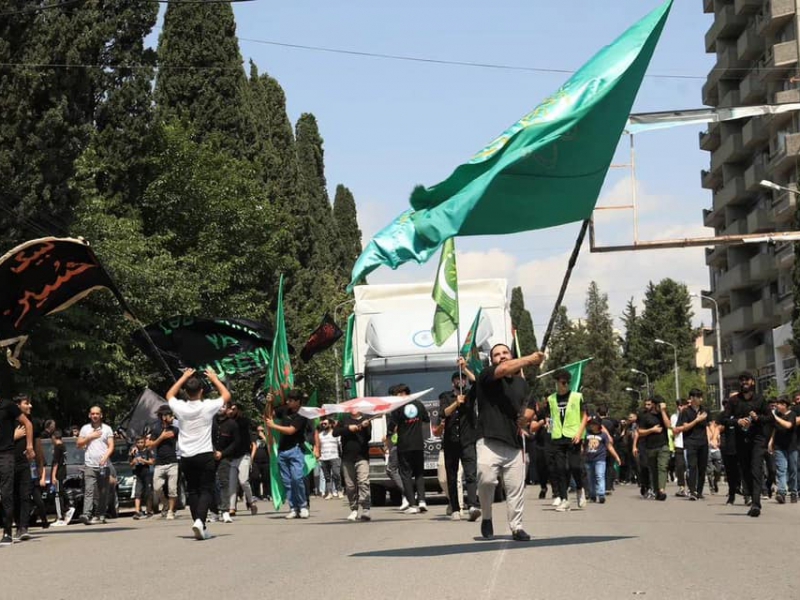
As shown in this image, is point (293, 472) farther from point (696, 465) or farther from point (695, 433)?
point (696, 465)

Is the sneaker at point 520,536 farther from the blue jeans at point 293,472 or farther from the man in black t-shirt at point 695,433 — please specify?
the man in black t-shirt at point 695,433

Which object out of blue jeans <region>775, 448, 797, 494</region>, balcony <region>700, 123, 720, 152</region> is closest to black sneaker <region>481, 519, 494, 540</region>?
blue jeans <region>775, 448, 797, 494</region>

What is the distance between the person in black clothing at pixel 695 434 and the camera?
24.3 m

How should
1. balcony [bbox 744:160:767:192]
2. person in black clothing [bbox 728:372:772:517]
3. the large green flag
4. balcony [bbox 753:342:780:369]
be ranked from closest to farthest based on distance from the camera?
the large green flag → person in black clothing [bbox 728:372:772:517] → balcony [bbox 753:342:780:369] → balcony [bbox 744:160:767:192]

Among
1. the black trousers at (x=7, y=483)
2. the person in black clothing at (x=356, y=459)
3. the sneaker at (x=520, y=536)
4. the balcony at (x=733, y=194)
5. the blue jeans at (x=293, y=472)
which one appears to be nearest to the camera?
the sneaker at (x=520, y=536)

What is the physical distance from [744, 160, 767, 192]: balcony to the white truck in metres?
45.6

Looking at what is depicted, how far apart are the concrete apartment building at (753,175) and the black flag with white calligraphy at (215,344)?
134 ft

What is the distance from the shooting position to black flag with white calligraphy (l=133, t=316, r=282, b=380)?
71.9 feet

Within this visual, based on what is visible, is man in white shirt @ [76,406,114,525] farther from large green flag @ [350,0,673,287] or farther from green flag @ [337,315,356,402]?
large green flag @ [350,0,673,287]

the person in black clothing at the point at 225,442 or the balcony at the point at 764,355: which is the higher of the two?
the balcony at the point at 764,355

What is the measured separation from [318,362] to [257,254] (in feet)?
31.7

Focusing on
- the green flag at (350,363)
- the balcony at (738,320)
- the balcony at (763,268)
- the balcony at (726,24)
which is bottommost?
the green flag at (350,363)

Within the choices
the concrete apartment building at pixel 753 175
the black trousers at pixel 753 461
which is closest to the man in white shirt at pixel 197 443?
the black trousers at pixel 753 461

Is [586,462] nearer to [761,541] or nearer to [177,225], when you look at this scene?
[761,541]
